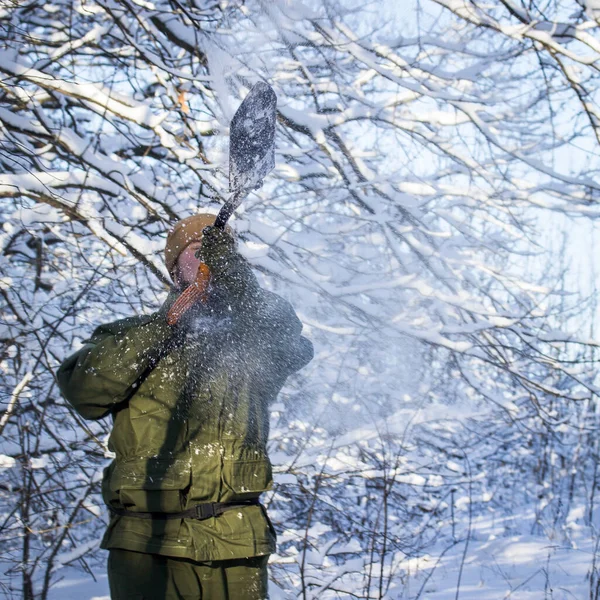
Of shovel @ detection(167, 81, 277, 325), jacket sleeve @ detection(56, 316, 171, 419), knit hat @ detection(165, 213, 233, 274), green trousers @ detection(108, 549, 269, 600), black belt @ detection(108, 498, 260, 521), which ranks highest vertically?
shovel @ detection(167, 81, 277, 325)

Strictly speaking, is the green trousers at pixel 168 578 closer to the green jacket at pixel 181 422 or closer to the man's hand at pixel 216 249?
the green jacket at pixel 181 422

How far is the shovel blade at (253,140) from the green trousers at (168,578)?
127 centimetres

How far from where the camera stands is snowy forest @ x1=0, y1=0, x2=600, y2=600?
10.7ft

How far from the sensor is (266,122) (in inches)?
99.2

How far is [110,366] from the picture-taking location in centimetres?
174

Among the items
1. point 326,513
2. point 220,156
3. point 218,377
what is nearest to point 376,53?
point 220,156

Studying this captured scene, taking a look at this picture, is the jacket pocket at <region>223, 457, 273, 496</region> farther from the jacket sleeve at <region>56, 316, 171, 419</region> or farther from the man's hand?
the man's hand

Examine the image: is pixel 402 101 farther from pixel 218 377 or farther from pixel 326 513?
pixel 326 513

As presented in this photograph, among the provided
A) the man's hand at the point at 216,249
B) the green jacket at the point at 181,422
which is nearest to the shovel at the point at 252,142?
the man's hand at the point at 216,249

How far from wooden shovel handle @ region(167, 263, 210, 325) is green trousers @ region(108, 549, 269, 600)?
25.2 inches

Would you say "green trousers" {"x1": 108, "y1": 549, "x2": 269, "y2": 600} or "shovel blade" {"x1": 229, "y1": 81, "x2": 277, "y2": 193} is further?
"shovel blade" {"x1": 229, "y1": 81, "x2": 277, "y2": 193}

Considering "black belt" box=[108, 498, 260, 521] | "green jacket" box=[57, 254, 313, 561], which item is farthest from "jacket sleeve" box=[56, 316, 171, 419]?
"black belt" box=[108, 498, 260, 521]

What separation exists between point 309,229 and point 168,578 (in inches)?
103

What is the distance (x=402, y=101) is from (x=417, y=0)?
0.56m
